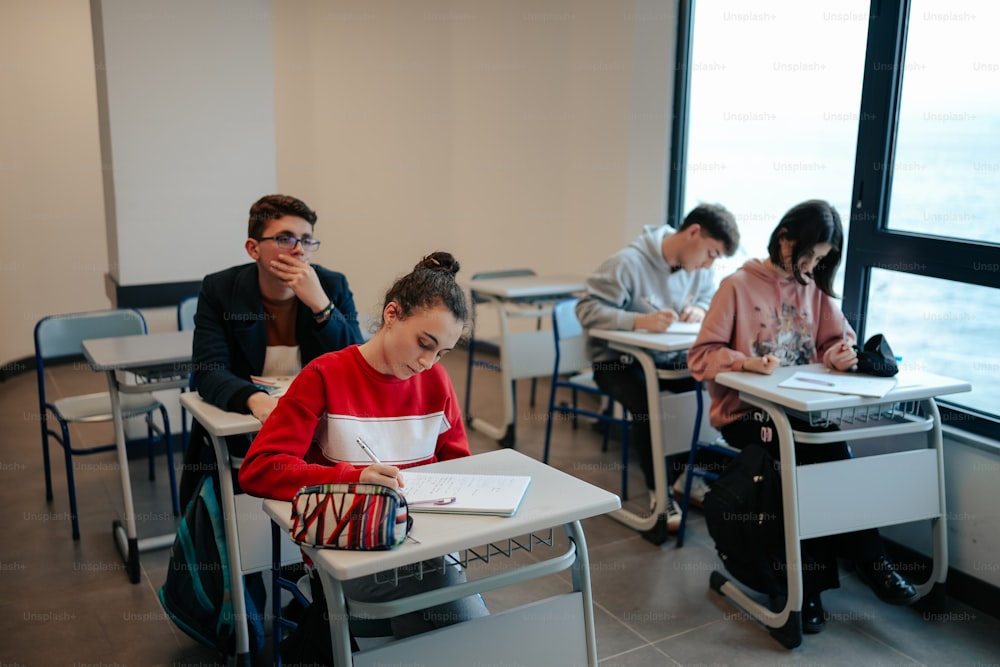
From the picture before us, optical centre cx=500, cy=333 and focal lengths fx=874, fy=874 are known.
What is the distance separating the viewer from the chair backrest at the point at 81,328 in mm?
3309

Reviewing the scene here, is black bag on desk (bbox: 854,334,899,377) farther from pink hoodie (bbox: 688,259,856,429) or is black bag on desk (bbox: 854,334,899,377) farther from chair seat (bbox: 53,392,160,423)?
chair seat (bbox: 53,392,160,423)

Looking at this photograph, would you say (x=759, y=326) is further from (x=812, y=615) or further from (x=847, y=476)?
(x=812, y=615)

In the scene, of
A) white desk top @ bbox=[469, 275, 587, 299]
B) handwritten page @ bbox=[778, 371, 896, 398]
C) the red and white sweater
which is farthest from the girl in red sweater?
white desk top @ bbox=[469, 275, 587, 299]

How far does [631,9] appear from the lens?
435cm

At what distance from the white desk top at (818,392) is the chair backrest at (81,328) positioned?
88.0 inches


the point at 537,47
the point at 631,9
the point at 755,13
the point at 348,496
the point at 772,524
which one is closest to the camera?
the point at 348,496

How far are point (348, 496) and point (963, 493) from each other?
219 centimetres

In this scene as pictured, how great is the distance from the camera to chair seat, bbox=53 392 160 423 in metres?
3.28

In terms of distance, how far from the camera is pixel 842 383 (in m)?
2.58

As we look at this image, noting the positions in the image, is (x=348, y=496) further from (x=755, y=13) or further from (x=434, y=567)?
(x=755, y=13)

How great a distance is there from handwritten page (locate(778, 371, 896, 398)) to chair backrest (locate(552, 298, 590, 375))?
1.14m

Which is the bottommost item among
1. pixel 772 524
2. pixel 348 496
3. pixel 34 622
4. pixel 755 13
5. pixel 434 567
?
pixel 34 622

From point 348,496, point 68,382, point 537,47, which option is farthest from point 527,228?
point 348,496

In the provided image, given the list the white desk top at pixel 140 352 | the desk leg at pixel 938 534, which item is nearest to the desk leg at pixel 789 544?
the desk leg at pixel 938 534
